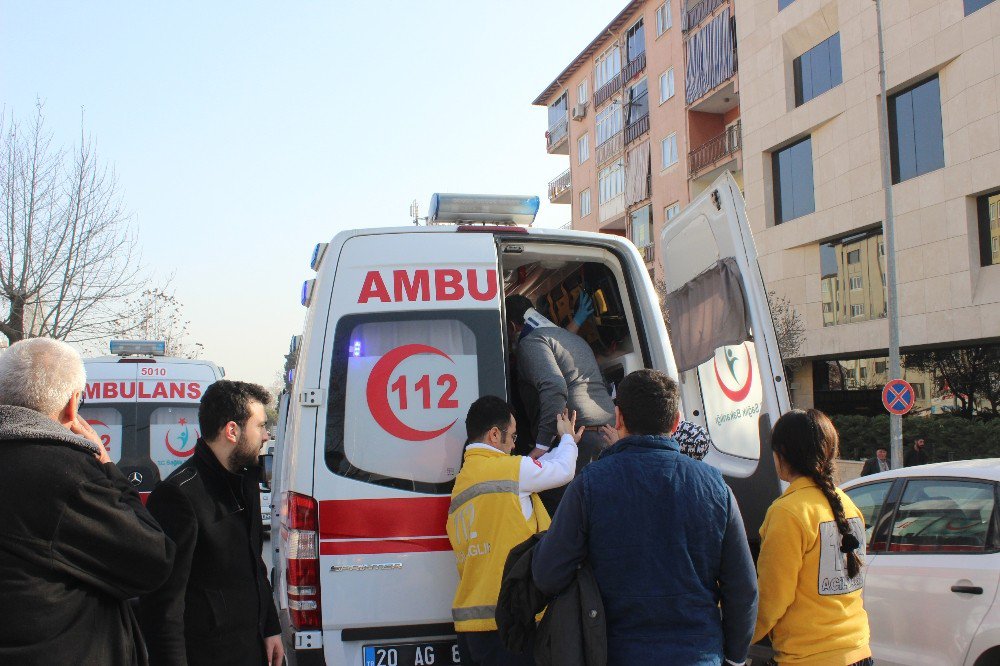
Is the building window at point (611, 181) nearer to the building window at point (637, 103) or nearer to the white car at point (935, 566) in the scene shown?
the building window at point (637, 103)

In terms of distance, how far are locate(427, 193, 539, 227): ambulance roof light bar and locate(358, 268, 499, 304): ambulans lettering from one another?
0.56 m

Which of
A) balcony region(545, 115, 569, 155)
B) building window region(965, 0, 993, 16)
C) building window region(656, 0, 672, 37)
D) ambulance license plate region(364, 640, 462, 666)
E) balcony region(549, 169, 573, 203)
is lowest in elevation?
ambulance license plate region(364, 640, 462, 666)

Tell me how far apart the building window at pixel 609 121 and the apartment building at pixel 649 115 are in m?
0.05

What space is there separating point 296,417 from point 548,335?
146cm

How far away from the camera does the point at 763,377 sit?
4426mm

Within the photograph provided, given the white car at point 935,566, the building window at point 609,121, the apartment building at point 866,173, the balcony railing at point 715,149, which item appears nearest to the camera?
the white car at point 935,566

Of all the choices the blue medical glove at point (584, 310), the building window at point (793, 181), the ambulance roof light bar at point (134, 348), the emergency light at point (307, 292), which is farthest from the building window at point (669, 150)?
the emergency light at point (307, 292)

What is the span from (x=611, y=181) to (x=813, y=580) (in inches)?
1509

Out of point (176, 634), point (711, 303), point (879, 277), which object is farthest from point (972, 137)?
point (176, 634)

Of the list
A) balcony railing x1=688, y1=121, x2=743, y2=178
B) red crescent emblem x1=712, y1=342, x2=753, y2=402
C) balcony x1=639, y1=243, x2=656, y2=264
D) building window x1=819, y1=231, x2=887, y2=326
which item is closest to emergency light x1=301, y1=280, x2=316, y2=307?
red crescent emblem x1=712, y1=342, x2=753, y2=402

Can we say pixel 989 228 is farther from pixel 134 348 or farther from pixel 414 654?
pixel 414 654

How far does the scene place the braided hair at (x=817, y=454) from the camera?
3.29 metres

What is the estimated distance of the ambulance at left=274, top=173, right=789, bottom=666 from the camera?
3721mm

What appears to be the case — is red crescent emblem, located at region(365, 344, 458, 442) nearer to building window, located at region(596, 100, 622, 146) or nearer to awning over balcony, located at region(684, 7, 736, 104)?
awning over balcony, located at region(684, 7, 736, 104)
